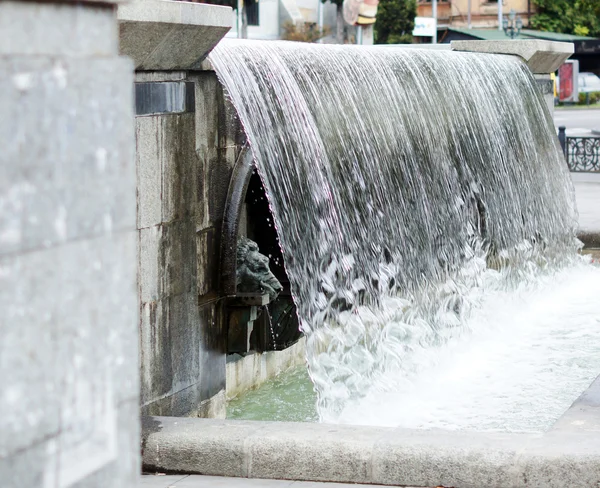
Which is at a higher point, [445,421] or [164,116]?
[164,116]

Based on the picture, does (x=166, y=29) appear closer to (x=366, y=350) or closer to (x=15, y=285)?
(x=366, y=350)

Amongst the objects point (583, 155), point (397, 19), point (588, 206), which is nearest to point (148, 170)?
point (588, 206)

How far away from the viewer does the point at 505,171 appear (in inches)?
489

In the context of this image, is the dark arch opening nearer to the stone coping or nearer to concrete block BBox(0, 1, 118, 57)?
the stone coping

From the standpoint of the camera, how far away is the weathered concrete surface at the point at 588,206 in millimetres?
14406

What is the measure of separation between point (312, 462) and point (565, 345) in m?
5.08

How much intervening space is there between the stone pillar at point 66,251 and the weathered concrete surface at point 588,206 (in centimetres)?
1229

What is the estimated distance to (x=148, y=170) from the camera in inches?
250

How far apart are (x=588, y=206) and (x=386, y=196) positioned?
868 cm

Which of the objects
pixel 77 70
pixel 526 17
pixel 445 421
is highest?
pixel 526 17

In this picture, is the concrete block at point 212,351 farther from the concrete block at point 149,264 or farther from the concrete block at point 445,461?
the concrete block at point 445,461

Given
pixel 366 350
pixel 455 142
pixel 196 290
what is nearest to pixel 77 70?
pixel 196 290

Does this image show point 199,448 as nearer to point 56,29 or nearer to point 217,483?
point 217,483

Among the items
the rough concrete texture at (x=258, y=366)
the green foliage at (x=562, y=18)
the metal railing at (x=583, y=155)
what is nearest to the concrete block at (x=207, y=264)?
A: the rough concrete texture at (x=258, y=366)
